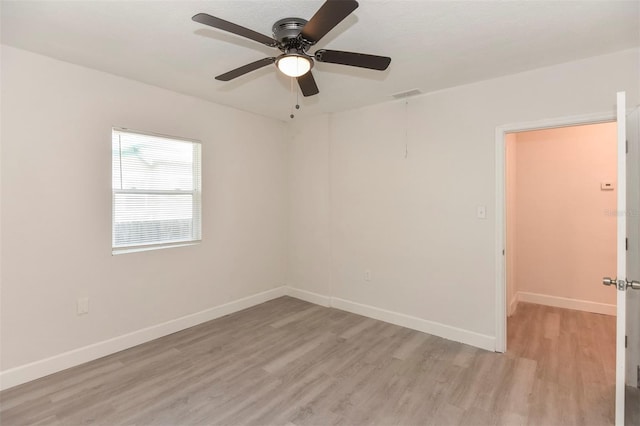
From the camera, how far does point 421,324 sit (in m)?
3.47

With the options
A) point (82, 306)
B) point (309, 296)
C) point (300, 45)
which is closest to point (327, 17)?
point (300, 45)

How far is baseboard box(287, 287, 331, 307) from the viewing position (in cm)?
430

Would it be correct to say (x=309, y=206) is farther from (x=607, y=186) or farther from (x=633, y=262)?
(x=607, y=186)

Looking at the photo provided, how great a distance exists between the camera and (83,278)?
9.12 feet

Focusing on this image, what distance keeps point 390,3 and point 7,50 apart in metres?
2.81

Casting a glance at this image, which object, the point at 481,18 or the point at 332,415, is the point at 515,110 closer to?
the point at 481,18

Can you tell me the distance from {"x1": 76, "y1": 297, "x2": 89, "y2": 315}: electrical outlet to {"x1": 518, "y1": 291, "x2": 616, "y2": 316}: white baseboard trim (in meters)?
5.25

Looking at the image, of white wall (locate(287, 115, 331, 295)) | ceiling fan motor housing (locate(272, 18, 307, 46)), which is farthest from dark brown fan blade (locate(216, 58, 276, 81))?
white wall (locate(287, 115, 331, 295))

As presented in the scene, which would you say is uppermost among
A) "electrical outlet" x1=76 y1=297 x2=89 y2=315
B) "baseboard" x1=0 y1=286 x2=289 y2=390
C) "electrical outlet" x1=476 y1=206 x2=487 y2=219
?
"electrical outlet" x1=476 y1=206 x2=487 y2=219

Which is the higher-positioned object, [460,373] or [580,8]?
[580,8]

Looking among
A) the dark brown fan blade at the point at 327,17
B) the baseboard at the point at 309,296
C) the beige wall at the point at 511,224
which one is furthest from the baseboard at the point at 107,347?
the beige wall at the point at 511,224

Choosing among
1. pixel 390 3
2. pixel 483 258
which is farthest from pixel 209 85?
pixel 483 258

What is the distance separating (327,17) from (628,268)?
270 cm

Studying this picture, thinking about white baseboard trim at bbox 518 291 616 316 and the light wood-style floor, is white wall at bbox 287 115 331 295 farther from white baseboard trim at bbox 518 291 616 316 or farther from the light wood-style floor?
white baseboard trim at bbox 518 291 616 316
